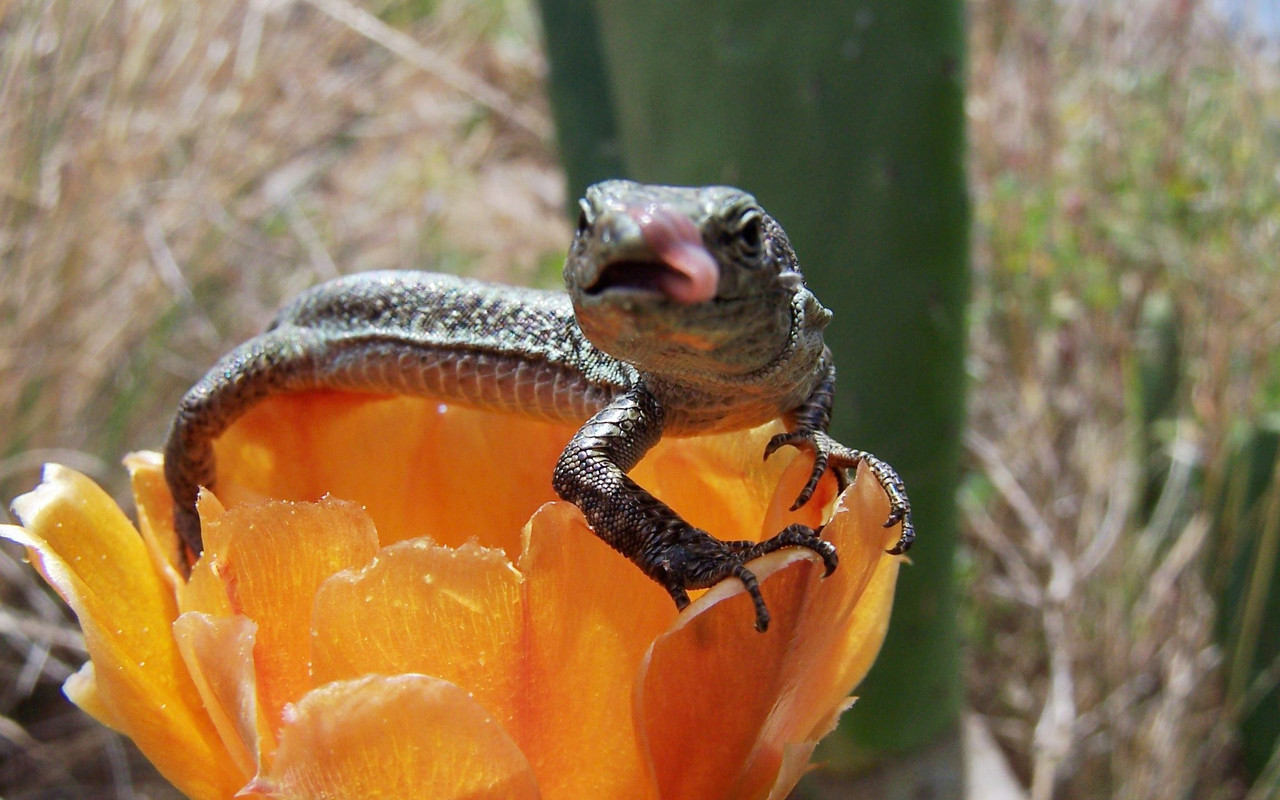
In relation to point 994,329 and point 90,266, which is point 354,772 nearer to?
point 90,266

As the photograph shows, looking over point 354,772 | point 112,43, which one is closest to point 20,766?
point 112,43

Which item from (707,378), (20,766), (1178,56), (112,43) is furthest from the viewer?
(1178,56)

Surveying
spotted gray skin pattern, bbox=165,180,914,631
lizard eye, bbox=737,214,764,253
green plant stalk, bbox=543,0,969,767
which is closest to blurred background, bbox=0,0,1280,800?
green plant stalk, bbox=543,0,969,767

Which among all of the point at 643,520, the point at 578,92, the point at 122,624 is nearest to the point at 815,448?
the point at 643,520

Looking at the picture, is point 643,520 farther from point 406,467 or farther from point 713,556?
point 406,467

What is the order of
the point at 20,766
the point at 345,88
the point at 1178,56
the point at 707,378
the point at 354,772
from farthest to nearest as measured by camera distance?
the point at 345,88 → the point at 1178,56 → the point at 20,766 → the point at 707,378 → the point at 354,772

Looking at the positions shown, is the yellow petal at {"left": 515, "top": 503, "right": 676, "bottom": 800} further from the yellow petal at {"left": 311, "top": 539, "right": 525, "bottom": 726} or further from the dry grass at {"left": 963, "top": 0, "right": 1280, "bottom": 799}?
the dry grass at {"left": 963, "top": 0, "right": 1280, "bottom": 799}

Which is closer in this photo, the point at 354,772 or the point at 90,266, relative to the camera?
the point at 354,772
